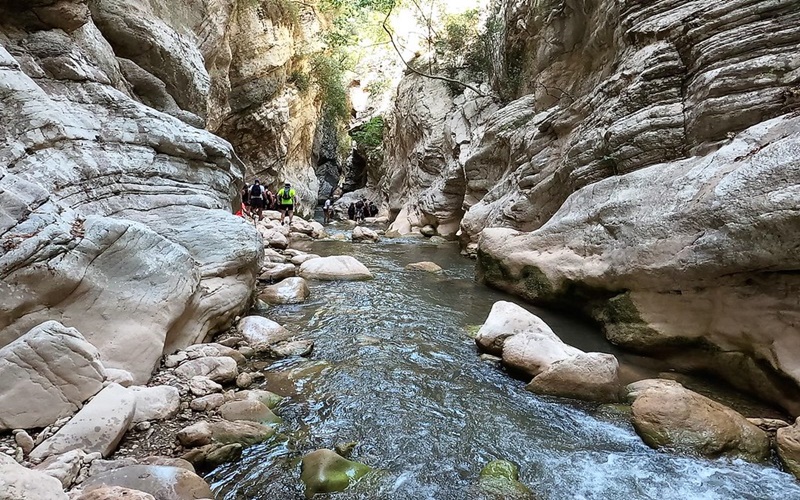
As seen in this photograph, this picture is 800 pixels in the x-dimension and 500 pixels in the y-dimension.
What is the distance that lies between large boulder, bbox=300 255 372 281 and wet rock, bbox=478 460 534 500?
672 cm

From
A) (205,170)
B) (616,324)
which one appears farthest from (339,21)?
(616,324)

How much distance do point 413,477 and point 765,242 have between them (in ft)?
13.3

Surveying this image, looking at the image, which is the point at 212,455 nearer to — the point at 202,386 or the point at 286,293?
the point at 202,386

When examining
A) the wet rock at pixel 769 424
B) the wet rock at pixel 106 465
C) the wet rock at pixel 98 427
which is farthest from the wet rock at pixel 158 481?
the wet rock at pixel 769 424

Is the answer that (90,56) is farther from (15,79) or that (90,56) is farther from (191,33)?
(191,33)

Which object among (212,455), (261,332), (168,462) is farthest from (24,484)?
(261,332)

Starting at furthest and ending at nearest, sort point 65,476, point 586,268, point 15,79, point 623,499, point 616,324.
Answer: point 586,268
point 616,324
point 15,79
point 623,499
point 65,476

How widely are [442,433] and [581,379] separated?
1.67 meters

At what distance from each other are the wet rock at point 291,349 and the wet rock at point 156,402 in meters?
1.58

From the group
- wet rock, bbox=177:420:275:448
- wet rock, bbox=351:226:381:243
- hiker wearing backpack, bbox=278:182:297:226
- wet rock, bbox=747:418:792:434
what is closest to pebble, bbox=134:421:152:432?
wet rock, bbox=177:420:275:448

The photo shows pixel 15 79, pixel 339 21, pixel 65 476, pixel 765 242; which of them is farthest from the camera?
pixel 339 21

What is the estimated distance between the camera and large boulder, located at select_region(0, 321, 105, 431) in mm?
2973

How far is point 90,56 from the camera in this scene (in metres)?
6.76

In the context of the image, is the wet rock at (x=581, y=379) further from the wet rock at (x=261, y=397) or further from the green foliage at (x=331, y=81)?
the green foliage at (x=331, y=81)
